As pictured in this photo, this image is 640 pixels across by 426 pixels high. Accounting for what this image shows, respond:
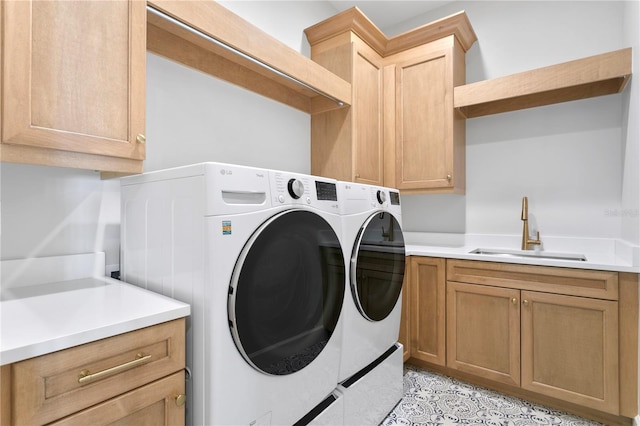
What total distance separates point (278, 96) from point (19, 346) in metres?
1.93

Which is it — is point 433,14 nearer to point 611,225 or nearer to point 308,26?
point 308,26

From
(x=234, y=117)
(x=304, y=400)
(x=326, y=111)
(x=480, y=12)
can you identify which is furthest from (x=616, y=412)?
(x=480, y=12)

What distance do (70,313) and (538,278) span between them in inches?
86.8

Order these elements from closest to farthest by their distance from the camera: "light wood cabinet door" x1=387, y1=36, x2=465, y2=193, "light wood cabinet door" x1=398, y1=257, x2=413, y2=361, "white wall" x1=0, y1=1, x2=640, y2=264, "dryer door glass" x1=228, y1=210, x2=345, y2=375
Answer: "dryer door glass" x1=228, y1=210, x2=345, y2=375, "white wall" x1=0, y1=1, x2=640, y2=264, "light wood cabinet door" x1=398, y1=257, x2=413, y2=361, "light wood cabinet door" x1=387, y1=36, x2=465, y2=193

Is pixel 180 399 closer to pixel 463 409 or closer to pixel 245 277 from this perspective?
pixel 245 277

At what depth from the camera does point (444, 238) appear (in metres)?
2.79

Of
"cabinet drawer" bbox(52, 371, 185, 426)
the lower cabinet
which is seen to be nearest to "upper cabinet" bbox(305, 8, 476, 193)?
the lower cabinet

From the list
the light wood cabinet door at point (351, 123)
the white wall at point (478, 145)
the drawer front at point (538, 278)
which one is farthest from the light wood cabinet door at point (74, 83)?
the drawer front at point (538, 278)

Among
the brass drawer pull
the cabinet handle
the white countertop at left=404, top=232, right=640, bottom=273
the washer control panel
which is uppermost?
the washer control panel

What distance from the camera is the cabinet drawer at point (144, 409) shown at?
77 cm

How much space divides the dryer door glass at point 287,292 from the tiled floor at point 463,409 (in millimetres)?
941

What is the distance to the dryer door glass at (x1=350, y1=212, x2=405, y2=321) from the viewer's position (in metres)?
1.55

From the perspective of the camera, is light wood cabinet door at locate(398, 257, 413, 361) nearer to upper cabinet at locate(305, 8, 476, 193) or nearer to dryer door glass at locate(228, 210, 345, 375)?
upper cabinet at locate(305, 8, 476, 193)

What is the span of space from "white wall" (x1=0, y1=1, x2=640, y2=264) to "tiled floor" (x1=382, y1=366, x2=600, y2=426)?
1.13 meters
